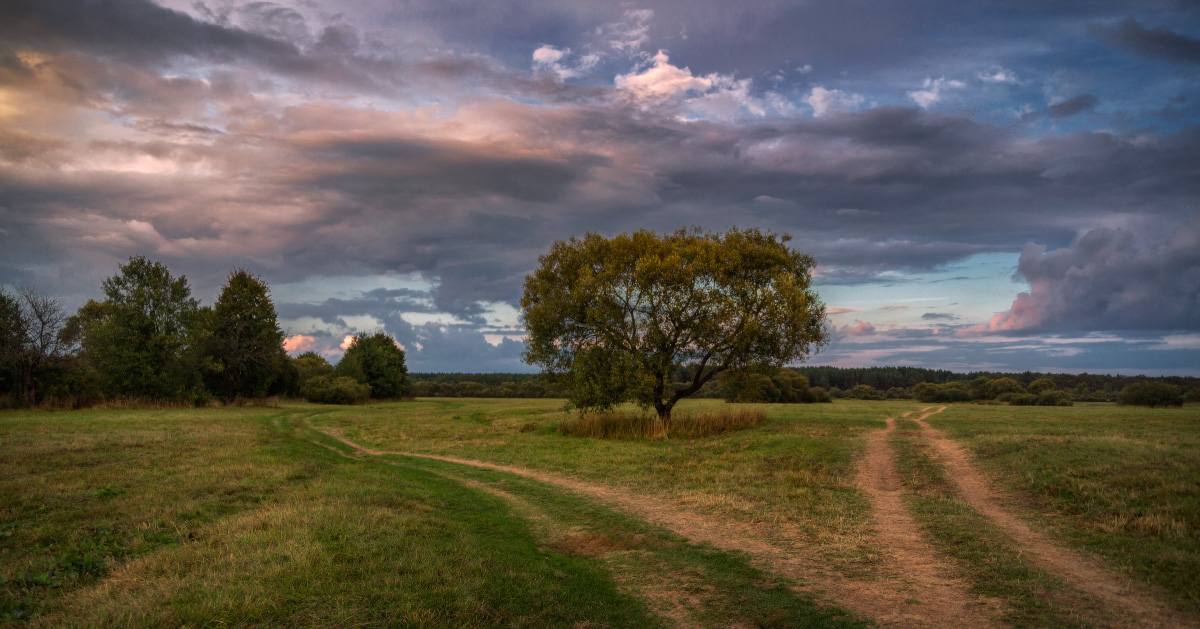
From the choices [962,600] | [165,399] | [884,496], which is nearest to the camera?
[962,600]

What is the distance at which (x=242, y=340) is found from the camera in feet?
170

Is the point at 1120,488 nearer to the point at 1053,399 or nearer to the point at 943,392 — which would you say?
the point at 1053,399

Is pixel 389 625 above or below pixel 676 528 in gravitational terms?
above

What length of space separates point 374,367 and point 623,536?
7965cm

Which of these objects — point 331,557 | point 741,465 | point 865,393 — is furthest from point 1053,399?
point 331,557

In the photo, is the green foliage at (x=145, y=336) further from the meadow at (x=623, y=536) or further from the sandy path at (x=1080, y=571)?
the sandy path at (x=1080, y=571)

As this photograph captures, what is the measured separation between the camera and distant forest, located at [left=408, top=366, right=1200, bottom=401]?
35625mm

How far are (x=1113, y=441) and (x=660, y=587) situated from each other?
15079 mm

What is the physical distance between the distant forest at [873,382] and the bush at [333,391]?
922 inches

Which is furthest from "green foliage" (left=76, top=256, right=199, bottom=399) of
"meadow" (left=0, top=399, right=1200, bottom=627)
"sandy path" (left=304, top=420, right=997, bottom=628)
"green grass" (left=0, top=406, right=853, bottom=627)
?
"sandy path" (left=304, top=420, right=997, bottom=628)

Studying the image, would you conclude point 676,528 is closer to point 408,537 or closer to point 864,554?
point 864,554

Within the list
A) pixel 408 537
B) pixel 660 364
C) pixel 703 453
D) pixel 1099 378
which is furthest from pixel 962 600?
pixel 1099 378

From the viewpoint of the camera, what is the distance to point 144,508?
1095cm

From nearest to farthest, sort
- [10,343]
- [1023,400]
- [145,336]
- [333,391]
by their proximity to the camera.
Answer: [10,343]
[1023,400]
[145,336]
[333,391]
